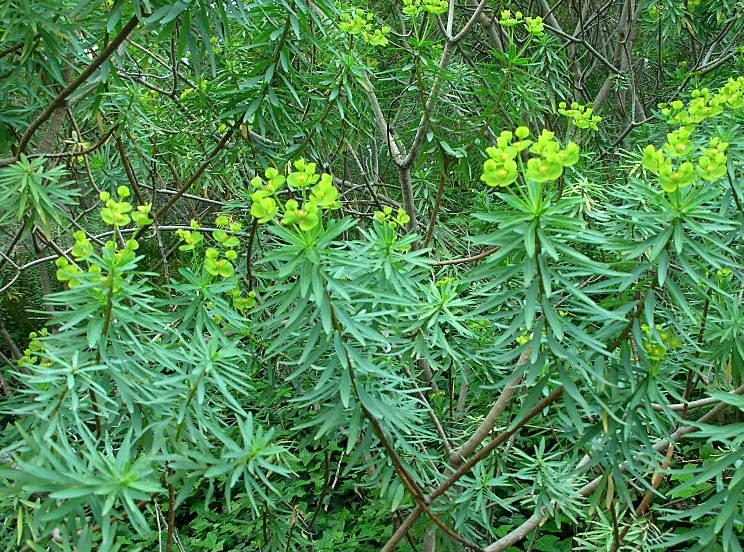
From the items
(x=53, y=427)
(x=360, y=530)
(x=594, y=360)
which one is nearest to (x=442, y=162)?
(x=594, y=360)

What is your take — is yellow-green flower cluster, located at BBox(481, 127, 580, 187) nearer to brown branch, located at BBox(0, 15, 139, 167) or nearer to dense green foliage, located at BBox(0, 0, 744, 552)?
dense green foliage, located at BBox(0, 0, 744, 552)

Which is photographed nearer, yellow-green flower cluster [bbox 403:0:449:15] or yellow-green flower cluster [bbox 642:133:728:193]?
yellow-green flower cluster [bbox 642:133:728:193]

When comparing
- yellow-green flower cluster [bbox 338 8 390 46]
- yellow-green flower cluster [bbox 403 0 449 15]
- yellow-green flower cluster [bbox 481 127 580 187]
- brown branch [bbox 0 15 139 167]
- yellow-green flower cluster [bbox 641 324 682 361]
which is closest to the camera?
yellow-green flower cluster [bbox 481 127 580 187]

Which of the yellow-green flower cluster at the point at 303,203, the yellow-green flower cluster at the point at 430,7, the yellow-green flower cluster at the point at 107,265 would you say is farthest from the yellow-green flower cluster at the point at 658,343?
the yellow-green flower cluster at the point at 430,7

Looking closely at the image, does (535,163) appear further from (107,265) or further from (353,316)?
(107,265)

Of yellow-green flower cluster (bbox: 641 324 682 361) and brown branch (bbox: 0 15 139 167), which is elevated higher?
brown branch (bbox: 0 15 139 167)

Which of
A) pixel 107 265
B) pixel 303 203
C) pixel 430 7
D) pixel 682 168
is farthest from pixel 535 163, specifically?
pixel 430 7

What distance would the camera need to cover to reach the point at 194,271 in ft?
4.72

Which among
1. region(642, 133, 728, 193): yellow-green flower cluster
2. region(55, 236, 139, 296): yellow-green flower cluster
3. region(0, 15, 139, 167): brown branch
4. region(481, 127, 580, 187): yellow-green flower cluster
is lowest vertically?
region(642, 133, 728, 193): yellow-green flower cluster

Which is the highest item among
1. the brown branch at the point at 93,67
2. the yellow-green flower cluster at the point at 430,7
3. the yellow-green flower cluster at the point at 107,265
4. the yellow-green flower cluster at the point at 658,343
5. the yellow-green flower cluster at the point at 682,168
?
the brown branch at the point at 93,67

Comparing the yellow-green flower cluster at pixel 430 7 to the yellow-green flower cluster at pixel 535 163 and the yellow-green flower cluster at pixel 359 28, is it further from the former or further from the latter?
the yellow-green flower cluster at pixel 535 163

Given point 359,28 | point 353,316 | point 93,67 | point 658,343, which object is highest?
point 93,67

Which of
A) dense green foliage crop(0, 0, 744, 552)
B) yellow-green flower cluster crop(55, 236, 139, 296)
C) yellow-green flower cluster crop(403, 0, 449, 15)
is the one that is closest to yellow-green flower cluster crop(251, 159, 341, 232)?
dense green foliage crop(0, 0, 744, 552)

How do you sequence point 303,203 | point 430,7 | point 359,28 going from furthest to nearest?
point 359,28 < point 430,7 < point 303,203
